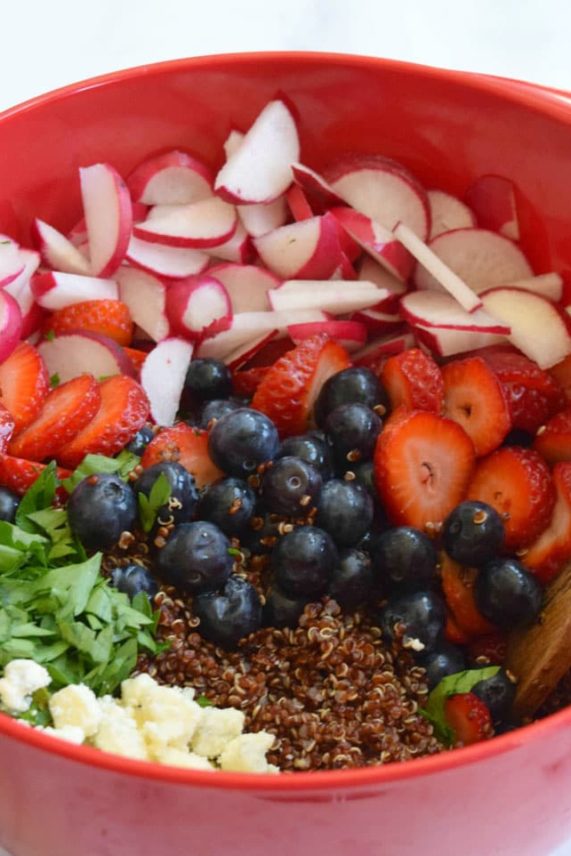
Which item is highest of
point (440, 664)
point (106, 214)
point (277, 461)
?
point (106, 214)

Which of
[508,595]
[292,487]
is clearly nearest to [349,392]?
[292,487]

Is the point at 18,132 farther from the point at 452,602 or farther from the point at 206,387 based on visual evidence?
the point at 452,602

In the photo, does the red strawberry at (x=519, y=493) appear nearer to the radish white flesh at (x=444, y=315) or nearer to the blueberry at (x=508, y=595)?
the blueberry at (x=508, y=595)

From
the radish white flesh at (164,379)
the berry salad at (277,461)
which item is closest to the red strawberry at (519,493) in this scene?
the berry salad at (277,461)

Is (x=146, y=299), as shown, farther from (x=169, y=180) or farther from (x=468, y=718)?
(x=468, y=718)

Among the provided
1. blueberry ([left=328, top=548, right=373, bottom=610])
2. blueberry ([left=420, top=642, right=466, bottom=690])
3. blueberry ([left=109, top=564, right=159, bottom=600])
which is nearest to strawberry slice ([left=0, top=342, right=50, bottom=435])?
blueberry ([left=109, top=564, right=159, bottom=600])

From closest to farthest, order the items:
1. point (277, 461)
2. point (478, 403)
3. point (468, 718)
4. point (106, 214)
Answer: point (468, 718) → point (277, 461) → point (478, 403) → point (106, 214)

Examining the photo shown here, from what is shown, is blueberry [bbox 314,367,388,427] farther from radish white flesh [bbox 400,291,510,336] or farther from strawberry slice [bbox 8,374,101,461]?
strawberry slice [bbox 8,374,101,461]
